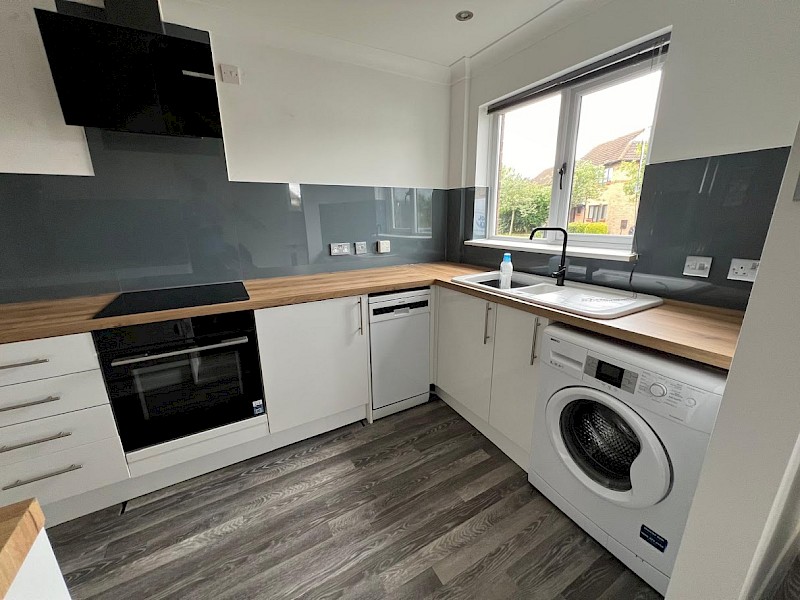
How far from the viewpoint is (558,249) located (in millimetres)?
1952

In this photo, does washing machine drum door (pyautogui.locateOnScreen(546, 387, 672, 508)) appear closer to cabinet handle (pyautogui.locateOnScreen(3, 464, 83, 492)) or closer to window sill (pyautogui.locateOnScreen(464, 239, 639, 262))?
window sill (pyautogui.locateOnScreen(464, 239, 639, 262))

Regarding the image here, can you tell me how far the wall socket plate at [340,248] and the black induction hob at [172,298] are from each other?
25.3 inches

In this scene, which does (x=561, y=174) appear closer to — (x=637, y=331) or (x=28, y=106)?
(x=637, y=331)

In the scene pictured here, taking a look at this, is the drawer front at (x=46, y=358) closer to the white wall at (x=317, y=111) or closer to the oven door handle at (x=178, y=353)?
the oven door handle at (x=178, y=353)

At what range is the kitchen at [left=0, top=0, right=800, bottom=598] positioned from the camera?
3.65 ft

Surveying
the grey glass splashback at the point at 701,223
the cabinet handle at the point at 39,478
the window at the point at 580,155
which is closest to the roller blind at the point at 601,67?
the window at the point at 580,155

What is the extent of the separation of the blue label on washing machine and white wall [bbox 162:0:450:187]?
230cm

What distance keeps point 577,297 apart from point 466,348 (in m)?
0.65

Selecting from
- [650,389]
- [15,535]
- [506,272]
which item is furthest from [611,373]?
[15,535]

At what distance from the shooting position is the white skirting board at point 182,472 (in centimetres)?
141

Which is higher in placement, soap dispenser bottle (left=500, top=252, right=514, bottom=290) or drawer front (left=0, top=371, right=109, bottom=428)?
soap dispenser bottle (left=500, top=252, right=514, bottom=290)

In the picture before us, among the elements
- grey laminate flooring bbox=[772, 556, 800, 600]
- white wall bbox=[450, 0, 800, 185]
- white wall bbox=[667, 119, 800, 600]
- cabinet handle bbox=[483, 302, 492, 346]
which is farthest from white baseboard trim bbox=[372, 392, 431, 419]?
white wall bbox=[450, 0, 800, 185]

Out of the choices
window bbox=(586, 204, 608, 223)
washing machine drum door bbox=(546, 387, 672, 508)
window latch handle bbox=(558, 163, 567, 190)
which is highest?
window latch handle bbox=(558, 163, 567, 190)

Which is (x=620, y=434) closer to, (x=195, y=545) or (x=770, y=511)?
(x=770, y=511)
